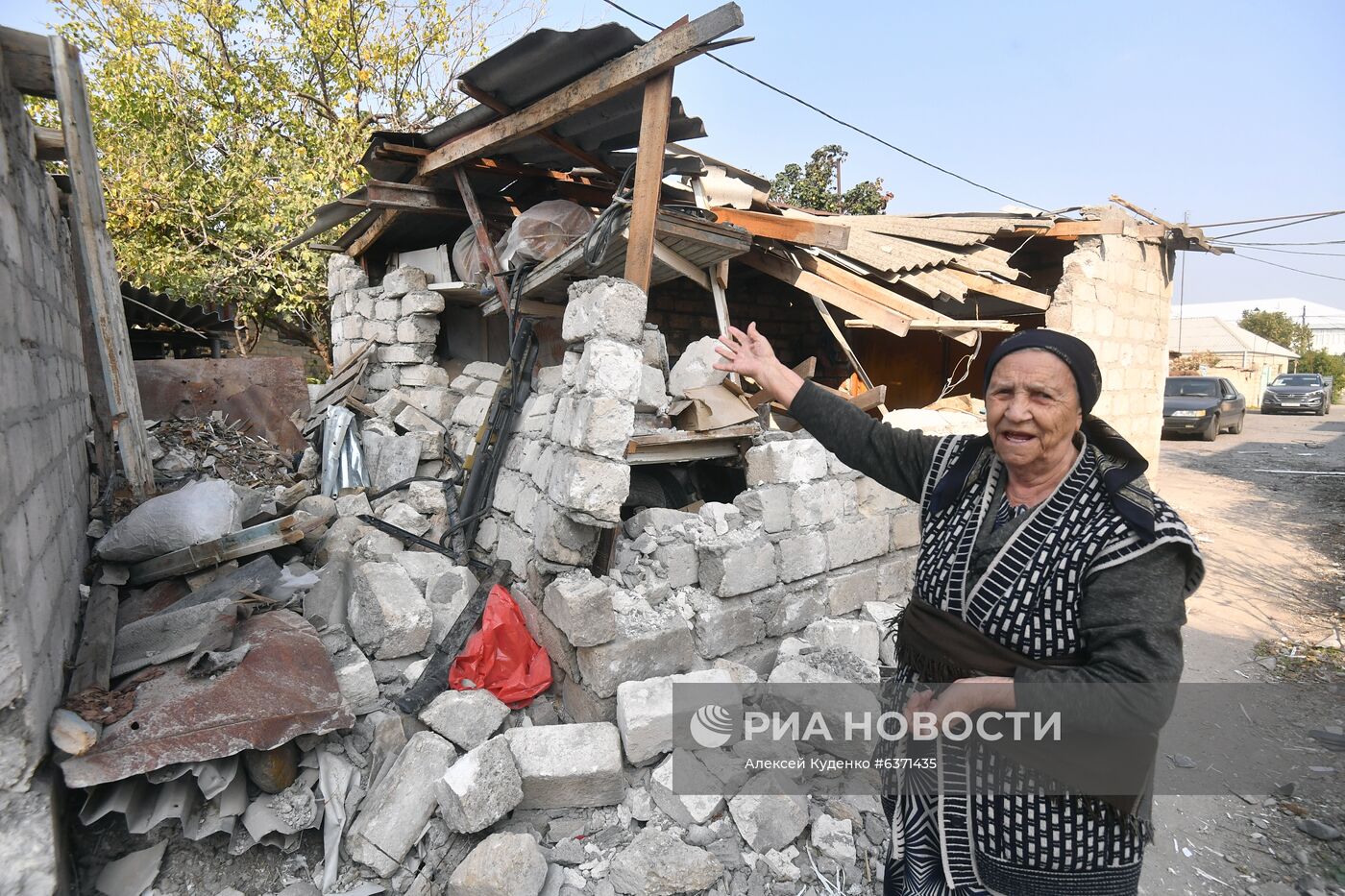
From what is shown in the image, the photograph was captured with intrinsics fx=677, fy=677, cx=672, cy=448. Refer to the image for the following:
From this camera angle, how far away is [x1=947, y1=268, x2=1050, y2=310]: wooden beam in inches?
223

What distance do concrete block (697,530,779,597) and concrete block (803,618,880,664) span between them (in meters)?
0.45

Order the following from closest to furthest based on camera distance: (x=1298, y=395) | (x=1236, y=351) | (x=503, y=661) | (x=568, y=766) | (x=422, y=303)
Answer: (x=568, y=766)
(x=503, y=661)
(x=422, y=303)
(x=1298, y=395)
(x=1236, y=351)

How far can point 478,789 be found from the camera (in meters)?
2.71

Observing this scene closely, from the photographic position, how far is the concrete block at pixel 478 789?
8.86ft

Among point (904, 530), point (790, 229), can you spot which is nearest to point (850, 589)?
point (904, 530)

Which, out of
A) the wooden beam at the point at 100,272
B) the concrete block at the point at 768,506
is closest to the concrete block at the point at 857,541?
the concrete block at the point at 768,506

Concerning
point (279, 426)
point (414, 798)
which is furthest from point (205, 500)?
point (279, 426)

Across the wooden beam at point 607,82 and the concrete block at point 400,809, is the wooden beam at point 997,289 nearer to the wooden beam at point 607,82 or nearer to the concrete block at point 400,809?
the wooden beam at point 607,82

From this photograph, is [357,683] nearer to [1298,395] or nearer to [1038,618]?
[1038,618]

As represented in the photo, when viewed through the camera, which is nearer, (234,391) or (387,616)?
(387,616)

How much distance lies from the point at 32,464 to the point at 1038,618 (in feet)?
10.2

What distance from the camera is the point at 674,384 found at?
4449 millimetres

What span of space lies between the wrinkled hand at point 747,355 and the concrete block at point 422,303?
4.81 metres

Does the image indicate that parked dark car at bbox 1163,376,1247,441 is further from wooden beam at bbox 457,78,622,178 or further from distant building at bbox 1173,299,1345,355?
distant building at bbox 1173,299,1345,355
